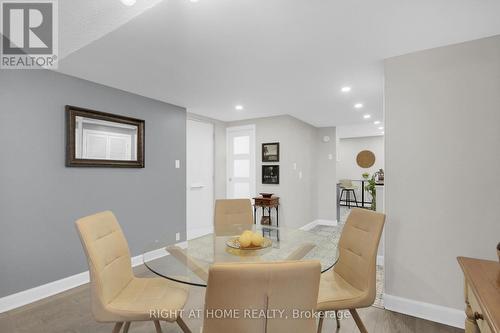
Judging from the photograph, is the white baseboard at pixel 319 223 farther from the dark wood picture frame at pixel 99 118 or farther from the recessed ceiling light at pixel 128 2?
the recessed ceiling light at pixel 128 2

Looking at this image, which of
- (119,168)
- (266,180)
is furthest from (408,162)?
(119,168)

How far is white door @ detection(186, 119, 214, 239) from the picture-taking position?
449cm

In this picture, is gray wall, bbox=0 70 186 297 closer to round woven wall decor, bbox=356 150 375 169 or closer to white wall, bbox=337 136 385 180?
white wall, bbox=337 136 385 180

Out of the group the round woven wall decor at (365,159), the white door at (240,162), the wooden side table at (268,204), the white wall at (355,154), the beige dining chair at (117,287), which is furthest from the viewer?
the round woven wall decor at (365,159)

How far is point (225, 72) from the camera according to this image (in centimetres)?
263

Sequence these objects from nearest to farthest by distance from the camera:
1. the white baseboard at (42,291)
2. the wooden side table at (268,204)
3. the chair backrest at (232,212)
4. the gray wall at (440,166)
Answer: the gray wall at (440,166), the white baseboard at (42,291), the chair backrest at (232,212), the wooden side table at (268,204)

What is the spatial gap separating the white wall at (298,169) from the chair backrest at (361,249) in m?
2.72

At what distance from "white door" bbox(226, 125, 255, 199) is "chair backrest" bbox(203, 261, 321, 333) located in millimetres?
3987

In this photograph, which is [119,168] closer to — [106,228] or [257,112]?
[106,228]

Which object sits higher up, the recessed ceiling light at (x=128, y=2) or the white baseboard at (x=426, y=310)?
the recessed ceiling light at (x=128, y=2)

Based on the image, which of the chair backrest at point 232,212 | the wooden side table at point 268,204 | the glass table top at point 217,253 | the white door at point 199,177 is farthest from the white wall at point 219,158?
the glass table top at point 217,253

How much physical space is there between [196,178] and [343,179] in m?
5.71

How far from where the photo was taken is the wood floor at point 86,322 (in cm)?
198

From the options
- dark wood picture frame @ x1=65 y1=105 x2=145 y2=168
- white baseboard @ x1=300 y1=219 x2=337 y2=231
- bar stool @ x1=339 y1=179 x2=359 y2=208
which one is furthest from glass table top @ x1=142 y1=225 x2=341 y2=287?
bar stool @ x1=339 y1=179 x2=359 y2=208
